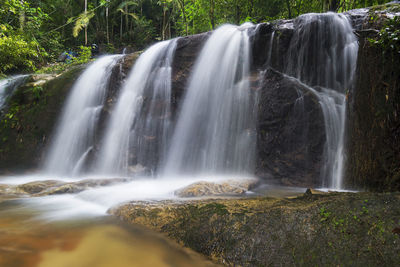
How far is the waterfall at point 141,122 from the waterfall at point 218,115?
52cm

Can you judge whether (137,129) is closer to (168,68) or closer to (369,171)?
(168,68)

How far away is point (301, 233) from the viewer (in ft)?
5.17

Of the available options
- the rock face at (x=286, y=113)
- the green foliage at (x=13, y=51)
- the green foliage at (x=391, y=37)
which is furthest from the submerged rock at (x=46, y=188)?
the green foliage at (x=13, y=51)

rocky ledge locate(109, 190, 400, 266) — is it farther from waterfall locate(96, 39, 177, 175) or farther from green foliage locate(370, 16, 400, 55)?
waterfall locate(96, 39, 177, 175)

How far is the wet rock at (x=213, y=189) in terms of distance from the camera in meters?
3.67

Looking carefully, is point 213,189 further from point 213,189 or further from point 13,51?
point 13,51

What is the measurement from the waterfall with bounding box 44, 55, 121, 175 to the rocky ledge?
6.13 m

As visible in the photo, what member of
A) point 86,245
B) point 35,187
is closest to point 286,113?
point 86,245

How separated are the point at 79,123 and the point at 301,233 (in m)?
7.58

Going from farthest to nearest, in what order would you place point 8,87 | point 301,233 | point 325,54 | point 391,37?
1. point 8,87
2. point 325,54
3. point 391,37
4. point 301,233

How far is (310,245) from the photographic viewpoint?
1.49m

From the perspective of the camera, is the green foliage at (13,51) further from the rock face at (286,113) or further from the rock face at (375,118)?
the rock face at (375,118)

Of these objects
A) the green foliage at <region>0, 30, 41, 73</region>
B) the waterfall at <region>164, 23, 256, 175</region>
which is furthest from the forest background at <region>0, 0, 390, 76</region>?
the waterfall at <region>164, 23, 256, 175</region>

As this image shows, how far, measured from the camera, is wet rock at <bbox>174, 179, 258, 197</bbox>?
3666 mm
